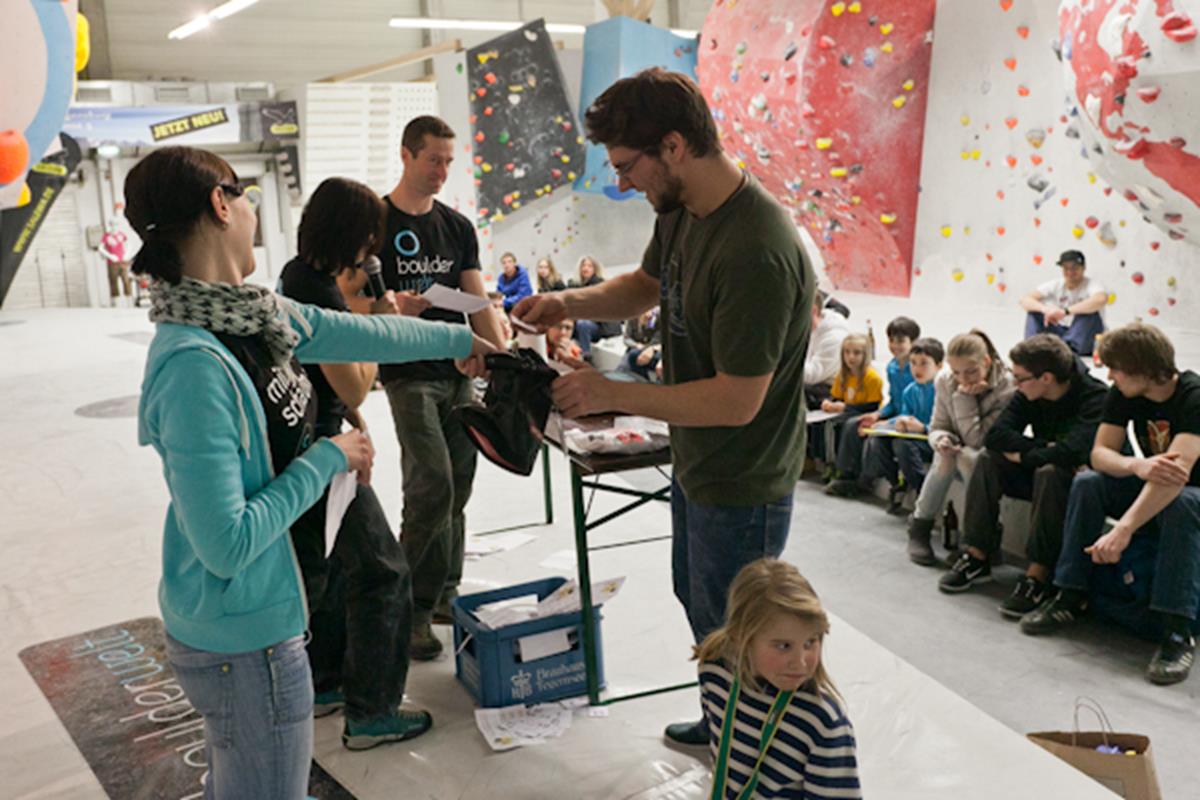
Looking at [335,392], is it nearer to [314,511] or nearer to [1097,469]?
[314,511]

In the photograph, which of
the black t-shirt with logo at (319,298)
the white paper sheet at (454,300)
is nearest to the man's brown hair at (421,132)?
the black t-shirt with logo at (319,298)

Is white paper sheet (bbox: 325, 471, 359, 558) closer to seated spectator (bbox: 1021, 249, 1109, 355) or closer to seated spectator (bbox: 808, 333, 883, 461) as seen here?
seated spectator (bbox: 808, 333, 883, 461)

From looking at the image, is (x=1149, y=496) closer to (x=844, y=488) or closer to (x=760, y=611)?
(x=844, y=488)

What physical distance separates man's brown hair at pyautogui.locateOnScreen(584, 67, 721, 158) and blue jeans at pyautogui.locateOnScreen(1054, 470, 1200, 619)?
7.81ft

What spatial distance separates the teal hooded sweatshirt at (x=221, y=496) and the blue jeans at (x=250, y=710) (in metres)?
0.03

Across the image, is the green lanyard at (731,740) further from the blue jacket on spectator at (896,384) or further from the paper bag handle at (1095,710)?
the blue jacket on spectator at (896,384)

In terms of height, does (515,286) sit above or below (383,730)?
above

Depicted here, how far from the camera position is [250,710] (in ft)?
5.77

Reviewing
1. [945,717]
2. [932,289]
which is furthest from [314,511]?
[932,289]

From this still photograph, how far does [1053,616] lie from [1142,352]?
0.98 m

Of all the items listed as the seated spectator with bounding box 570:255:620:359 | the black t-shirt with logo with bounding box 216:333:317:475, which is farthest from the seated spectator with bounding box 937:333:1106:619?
the seated spectator with bounding box 570:255:620:359

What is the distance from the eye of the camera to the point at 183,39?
18.5 metres

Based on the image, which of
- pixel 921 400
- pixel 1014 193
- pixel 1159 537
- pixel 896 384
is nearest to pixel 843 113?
pixel 1014 193

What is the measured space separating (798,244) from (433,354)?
2.54ft
